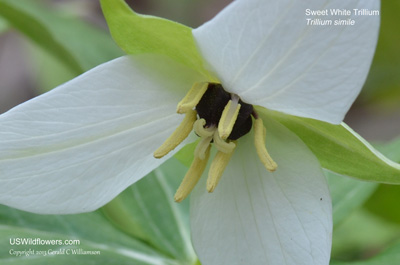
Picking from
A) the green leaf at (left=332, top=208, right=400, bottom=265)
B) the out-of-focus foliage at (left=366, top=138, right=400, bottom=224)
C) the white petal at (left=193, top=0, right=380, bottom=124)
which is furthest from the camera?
the green leaf at (left=332, top=208, right=400, bottom=265)

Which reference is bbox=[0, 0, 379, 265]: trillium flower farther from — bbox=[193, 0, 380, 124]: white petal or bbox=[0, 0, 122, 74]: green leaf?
bbox=[0, 0, 122, 74]: green leaf

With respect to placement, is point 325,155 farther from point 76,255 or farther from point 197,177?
point 76,255

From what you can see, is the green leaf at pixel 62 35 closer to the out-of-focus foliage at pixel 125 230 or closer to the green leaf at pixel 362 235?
the out-of-focus foliage at pixel 125 230

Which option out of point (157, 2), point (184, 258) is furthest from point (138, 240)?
point (157, 2)

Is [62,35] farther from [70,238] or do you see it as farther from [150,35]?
[150,35]

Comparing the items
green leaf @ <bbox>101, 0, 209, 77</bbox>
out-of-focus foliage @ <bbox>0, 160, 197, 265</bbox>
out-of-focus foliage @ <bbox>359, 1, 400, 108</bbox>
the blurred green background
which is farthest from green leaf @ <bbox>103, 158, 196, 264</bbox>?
out-of-focus foliage @ <bbox>359, 1, 400, 108</bbox>
